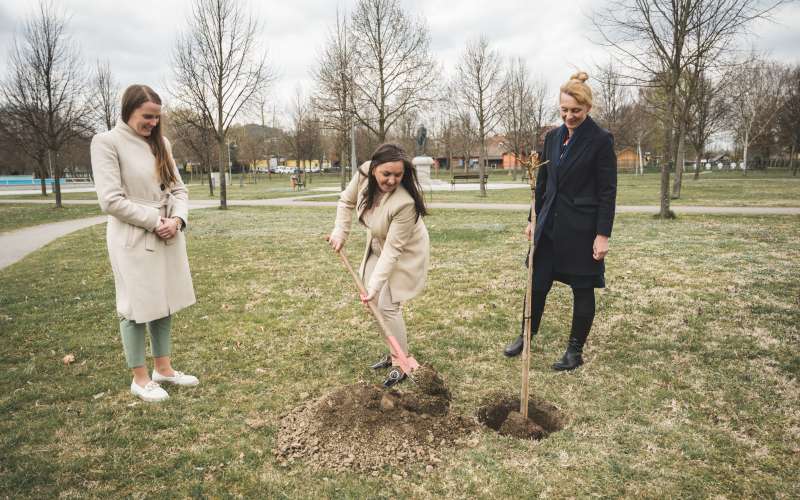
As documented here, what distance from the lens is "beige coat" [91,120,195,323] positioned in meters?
3.09

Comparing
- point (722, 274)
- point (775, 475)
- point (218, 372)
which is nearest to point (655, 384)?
point (775, 475)

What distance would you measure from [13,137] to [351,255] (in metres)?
25.7

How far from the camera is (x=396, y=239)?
132 inches

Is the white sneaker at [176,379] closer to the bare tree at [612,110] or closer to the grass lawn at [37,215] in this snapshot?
the grass lawn at [37,215]

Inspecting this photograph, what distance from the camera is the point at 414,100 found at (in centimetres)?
1830

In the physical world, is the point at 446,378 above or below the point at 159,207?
below

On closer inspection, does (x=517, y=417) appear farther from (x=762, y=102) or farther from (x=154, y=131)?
(x=762, y=102)

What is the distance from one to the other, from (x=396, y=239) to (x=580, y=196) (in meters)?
1.41

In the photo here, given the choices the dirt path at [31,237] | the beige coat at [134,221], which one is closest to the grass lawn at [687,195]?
the dirt path at [31,237]

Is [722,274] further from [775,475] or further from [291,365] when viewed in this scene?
[291,365]

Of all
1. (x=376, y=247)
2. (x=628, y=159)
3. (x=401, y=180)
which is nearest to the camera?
(x=401, y=180)

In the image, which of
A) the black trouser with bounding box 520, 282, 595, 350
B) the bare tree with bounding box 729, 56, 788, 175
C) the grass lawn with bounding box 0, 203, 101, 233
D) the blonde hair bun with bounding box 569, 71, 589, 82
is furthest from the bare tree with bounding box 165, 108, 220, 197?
the bare tree with bounding box 729, 56, 788, 175

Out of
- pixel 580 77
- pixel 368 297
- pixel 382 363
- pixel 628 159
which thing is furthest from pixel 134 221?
pixel 628 159

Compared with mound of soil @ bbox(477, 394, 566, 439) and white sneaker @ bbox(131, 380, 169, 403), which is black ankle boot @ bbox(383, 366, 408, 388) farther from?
white sneaker @ bbox(131, 380, 169, 403)
